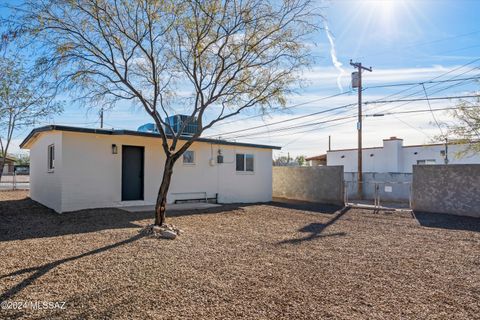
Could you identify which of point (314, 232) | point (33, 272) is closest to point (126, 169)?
point (314, 232)

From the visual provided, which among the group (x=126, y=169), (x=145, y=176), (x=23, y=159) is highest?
(x=23, y=159)

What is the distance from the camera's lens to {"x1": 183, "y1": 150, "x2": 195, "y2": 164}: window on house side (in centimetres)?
1217

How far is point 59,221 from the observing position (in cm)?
798

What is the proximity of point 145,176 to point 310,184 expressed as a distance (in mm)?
7747

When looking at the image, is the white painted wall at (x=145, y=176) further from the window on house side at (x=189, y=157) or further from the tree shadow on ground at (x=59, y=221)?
the tree shadow on ground at (x=59, y=221)

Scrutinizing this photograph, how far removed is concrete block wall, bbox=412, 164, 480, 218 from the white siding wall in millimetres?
11695

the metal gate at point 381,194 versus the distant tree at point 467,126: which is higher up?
the distant tree at point 467,126

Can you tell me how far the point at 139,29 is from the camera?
698 centimetres

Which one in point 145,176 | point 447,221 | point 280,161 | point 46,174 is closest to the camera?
point 447,221

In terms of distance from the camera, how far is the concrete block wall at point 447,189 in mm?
10258

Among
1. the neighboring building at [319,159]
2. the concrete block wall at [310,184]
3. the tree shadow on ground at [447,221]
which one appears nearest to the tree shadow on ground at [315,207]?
the concrete block wall at [310,184]

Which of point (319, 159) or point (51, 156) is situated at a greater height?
point (319, 159)

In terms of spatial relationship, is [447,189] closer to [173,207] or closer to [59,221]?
[173,207]

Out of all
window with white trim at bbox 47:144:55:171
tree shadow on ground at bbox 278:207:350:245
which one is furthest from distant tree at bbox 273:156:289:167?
tree shadow on ground at bbox 278:207:350:245
